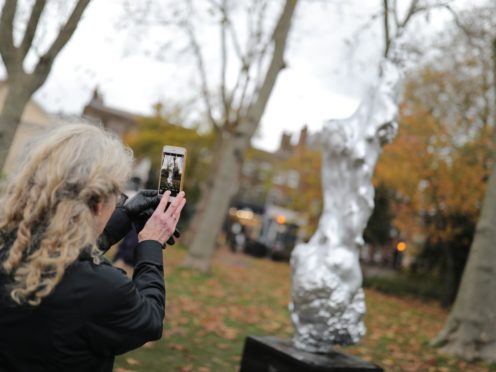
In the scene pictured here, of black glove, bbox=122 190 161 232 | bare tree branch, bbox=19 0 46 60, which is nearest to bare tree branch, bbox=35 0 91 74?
bare tree branch, bbox=19 0 46 60

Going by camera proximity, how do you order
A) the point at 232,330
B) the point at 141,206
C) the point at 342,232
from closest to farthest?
the point at 141,206 → the point at 342,232 → the point at 232,330

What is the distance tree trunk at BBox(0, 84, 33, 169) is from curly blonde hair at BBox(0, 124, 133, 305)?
210 inches

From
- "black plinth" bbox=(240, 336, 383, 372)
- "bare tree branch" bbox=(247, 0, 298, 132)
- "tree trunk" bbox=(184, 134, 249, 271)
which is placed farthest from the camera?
"tree trunk" bbox=(184, 134, 249, 271)

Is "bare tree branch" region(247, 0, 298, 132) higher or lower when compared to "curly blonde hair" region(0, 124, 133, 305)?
higher

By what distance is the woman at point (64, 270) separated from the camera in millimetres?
1894

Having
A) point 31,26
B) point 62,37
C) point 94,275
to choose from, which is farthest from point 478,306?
point 94,275

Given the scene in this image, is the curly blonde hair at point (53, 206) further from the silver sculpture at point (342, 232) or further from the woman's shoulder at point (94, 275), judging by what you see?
the silver sculpture at point (342, 232)

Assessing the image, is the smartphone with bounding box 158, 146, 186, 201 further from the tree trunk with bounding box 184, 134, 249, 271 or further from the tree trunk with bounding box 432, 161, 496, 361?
the tree trunk with bounding box 184, 134, 249, 271

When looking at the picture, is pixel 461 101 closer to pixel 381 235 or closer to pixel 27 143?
pixel 381 235

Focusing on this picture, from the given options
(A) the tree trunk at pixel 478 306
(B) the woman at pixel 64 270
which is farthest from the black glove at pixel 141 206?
(A) the tree trunk at pixel 478 306

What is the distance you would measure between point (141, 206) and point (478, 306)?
8504 millimetres

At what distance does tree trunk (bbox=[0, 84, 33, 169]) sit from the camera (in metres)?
7.02

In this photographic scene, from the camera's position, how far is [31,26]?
283 inches

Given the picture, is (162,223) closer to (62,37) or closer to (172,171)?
(172,171)
